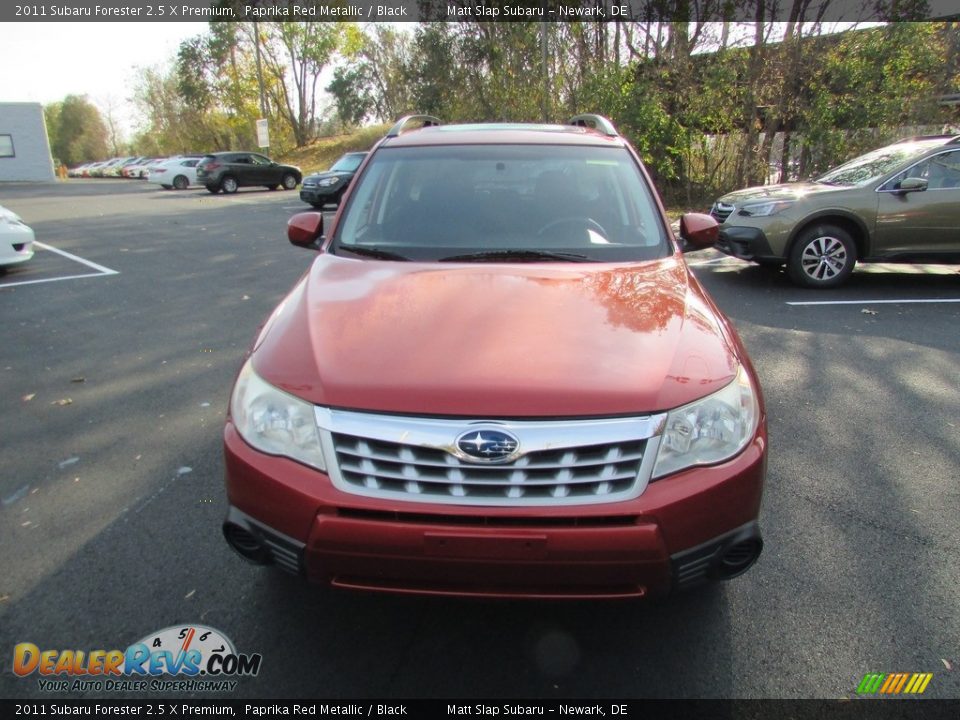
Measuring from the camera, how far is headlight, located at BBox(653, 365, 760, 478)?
1.96 meters

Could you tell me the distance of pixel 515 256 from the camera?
9.75 ft

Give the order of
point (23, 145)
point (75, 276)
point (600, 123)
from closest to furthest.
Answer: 1. point (600, 123)
2. point (75, 276)
3. point (23, 145)

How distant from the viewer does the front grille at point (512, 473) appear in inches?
74.3

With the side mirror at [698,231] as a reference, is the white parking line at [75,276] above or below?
below

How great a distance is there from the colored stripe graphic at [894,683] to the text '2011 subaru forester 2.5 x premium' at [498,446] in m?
0.58

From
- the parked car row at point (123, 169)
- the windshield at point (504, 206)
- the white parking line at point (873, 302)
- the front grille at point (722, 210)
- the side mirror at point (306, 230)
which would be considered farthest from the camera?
the parked car row at point (123, 169)

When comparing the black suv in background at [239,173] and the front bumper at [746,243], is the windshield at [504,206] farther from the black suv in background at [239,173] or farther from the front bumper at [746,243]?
the black suv in background at [239,173]

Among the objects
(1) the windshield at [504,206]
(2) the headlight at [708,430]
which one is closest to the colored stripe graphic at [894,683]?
(2) the headlight at [708,430]

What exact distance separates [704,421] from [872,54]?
14.1 meters

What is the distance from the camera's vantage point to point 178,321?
21.0ft

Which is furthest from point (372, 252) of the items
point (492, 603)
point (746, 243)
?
point (746, 243)

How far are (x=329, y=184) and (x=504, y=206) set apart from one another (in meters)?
16.2

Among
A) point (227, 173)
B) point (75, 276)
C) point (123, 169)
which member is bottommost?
point (75, 276)

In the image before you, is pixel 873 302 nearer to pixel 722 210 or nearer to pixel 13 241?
pixel 722 210
